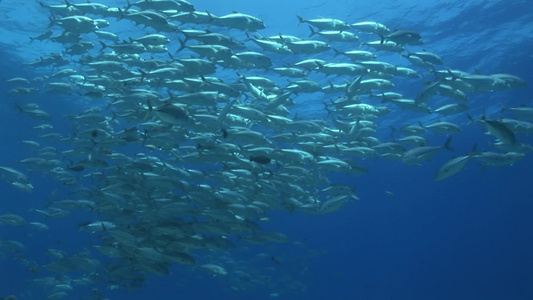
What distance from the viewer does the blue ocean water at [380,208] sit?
17.8 meters

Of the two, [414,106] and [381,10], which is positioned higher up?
[381,10]

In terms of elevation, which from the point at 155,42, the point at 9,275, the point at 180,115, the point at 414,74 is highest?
the point at 414,74

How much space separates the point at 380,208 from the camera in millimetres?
43812

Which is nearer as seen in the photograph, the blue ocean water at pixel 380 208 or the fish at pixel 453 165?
the fish at pixel 453 165

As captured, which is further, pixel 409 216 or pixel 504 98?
pixel 409 216

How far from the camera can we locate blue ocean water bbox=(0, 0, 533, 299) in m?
17.8

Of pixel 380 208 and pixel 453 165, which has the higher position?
pixel 380 208

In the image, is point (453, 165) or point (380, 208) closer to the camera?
point (453, 165)

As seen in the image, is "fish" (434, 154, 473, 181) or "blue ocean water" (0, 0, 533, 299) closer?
"fish" (434, 154, 473, 181)

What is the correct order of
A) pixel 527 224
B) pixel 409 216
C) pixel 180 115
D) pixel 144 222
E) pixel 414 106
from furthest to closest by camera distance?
pixel 409 216, pixel 527 224, pixel 414 106, pixel 144 222, pixel 180 115

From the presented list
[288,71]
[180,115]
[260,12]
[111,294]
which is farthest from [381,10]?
[111,294]

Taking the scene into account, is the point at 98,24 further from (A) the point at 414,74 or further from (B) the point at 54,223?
(B) the point at 54,223

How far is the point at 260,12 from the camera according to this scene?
57.9ft

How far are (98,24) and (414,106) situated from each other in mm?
8412
